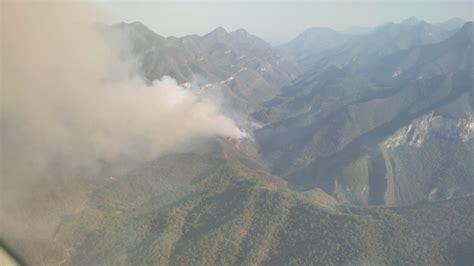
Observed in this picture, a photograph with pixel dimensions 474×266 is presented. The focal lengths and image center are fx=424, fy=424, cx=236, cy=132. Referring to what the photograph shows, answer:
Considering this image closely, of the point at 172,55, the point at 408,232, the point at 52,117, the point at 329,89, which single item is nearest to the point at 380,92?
the point at 329,89

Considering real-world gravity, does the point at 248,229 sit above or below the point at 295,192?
below

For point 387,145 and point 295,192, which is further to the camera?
point 387,145

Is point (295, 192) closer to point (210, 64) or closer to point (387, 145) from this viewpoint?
point (387, 145)

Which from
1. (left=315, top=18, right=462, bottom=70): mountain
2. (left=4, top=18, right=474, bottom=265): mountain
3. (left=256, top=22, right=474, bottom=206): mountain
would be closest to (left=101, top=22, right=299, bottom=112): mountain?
(left=4, top=18, right=474, bottom=265): mountain

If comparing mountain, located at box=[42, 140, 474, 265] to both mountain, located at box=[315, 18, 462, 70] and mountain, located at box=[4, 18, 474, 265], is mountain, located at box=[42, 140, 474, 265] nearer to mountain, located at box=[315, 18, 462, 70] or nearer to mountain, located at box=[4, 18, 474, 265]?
mountain, located at box=[4, 18, 474, 265]

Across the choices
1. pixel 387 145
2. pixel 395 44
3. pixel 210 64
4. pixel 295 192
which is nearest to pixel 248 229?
pixel 295 192

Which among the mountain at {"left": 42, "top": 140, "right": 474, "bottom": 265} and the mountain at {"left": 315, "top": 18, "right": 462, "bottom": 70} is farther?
the mountain at {"left": 315, "top": 18, "right": 462, "bottom": 70}
